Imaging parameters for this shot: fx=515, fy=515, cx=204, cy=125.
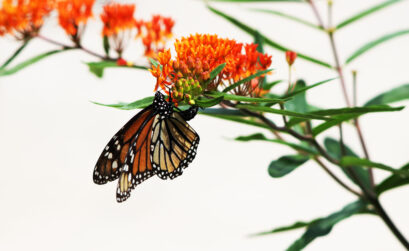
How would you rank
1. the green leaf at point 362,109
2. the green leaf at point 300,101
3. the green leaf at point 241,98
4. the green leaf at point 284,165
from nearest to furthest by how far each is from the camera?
the green leaf at point 241,98 → the green leaf at point 362,109 → the green leaf at point 284,165 → the green leaf at point 300,101

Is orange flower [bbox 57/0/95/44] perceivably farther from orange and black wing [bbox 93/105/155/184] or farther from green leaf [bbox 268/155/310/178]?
green leaf [bbox 268/155/310/178]

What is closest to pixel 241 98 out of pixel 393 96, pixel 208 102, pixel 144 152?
pixel 208 102

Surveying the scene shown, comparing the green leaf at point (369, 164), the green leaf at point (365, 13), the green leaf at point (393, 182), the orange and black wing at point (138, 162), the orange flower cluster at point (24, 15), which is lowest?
the green leaf at point (369, 164)

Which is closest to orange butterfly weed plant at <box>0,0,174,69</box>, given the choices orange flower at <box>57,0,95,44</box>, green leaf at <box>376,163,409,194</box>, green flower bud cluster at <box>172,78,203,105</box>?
orange flower at <box>57,0,95,44</box>

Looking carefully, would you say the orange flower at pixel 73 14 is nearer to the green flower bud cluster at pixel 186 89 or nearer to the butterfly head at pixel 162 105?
the butterfly head at pixel 162 105

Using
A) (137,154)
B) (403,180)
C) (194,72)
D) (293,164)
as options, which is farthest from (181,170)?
(403,180)

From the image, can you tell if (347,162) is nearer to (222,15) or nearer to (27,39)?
(222,15)

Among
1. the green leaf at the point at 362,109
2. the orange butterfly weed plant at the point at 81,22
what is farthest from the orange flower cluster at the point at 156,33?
the green leaf at the point at 362,109
